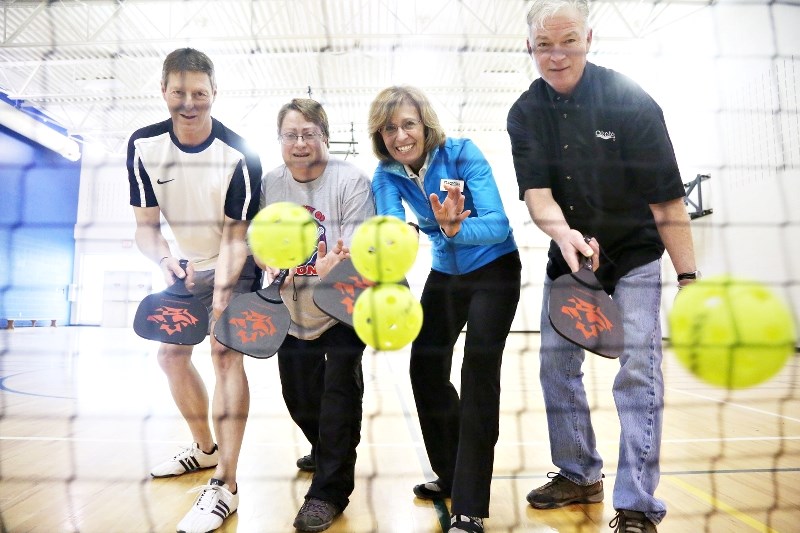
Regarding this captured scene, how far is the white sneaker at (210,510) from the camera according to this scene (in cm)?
137

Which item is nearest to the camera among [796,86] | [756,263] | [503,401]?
[503,401]

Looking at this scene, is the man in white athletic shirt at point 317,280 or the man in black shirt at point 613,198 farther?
the man in white athletic shirt at point 317,280

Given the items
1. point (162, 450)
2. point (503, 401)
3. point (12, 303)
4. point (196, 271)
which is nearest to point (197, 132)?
point (196, 271)

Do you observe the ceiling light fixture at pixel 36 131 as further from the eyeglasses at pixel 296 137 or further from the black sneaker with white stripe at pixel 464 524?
the black sneaker with white stripe at pixel 464 524

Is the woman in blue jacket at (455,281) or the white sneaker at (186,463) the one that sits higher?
the woman in blue jacket at (455,281)

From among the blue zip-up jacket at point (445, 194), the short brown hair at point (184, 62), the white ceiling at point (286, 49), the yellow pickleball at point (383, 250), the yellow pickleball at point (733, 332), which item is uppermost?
the white ceiling at point (286, 49)

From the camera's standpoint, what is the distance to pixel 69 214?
10234 mm

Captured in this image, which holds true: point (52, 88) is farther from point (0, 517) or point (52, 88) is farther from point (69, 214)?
point (0, 517)

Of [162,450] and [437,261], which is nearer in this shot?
[437,261]

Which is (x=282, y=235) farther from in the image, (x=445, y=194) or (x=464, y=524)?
(x=464, y=524)

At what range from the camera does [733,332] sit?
3.31 feet

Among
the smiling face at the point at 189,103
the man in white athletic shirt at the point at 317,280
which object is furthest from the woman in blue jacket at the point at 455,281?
the smiling face at the point at 189,103

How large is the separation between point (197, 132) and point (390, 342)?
0.92 m

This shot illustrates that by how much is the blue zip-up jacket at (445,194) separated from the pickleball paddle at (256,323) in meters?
0.37
